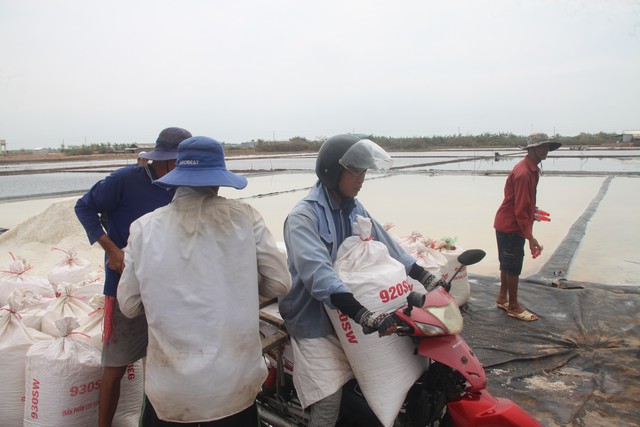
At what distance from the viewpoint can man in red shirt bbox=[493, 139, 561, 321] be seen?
11.7ft

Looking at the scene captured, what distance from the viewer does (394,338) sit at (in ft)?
5.69

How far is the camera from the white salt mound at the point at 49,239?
15.7ft

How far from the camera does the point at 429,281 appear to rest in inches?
78.4

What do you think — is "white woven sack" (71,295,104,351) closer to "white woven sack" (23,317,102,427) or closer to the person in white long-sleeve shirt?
"white woven sack" (23,317,102,427)

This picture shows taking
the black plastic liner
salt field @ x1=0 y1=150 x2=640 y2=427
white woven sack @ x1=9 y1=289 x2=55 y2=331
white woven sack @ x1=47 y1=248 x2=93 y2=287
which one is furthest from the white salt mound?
the black plastic liner

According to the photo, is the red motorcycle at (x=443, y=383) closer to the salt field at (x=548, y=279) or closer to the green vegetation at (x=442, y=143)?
the salt field at (x=548, y=279)

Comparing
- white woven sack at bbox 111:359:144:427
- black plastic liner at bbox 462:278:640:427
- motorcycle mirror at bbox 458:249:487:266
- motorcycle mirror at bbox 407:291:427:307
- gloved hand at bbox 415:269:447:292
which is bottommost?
black plastic liner at bbox 462:278:640:427

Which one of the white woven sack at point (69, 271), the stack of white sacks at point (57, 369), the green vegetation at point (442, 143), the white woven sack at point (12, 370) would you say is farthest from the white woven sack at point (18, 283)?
the green vegetation at point (442, 143)

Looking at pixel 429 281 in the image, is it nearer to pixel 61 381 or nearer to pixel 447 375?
pixel 447 375

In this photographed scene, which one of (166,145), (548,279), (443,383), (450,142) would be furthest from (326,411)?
(450,142)

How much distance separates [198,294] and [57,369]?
1.14 metres

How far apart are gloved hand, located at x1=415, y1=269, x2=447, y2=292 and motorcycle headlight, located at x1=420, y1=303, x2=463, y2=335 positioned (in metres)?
0.27

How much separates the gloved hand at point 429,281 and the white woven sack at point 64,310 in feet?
5.76

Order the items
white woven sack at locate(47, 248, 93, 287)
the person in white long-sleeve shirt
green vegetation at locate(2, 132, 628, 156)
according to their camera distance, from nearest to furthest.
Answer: the person in white long-sleeve shirt
white woven sack at locate(47, 248, 93, 287)
green vegetation at locate(2, 132, 628, 156)
